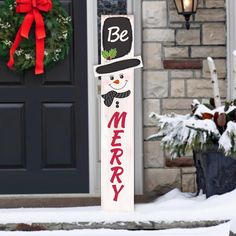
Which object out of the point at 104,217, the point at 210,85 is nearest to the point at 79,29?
the point at 210,85

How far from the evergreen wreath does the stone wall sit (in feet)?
2.24

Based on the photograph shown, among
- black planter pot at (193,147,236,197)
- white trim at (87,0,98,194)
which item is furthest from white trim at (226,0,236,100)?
white trim at (87,0,98,194)

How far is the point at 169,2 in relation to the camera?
5398 mm

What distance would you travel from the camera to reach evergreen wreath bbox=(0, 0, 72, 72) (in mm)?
5340

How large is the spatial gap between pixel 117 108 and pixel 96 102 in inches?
35.3

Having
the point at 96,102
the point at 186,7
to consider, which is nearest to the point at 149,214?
the point at 96,102

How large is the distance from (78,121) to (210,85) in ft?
3.77

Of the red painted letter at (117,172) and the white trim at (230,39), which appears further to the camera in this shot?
the white trim at (230,39)

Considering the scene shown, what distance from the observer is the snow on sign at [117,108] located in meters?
4.62

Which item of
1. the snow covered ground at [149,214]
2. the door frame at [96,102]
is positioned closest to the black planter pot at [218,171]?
the snow covered ground at [149,214]

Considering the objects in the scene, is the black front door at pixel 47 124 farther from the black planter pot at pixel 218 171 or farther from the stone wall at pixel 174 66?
the black planter pot at pixel 218 171

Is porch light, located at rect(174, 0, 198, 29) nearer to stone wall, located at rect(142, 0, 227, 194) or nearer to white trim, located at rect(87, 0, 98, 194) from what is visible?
stone wall, located at rect(142, 0, 227, 194)

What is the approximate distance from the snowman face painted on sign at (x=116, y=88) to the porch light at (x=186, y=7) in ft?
3.09

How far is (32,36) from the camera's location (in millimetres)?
5395
